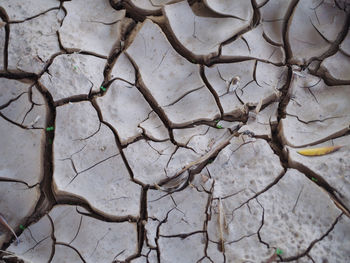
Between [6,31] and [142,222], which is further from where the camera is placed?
[6,31]

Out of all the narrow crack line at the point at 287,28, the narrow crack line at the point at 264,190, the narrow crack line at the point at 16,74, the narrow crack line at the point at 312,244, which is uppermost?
the narrow crack line at the point at 287,28

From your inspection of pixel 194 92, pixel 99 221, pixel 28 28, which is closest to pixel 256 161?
pixel 194 92

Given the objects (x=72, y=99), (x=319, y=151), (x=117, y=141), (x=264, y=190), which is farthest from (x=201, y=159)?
(x=72, y=99)

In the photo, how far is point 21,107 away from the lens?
2.05m

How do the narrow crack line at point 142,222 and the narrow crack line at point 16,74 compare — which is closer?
the narrow crack line at point 142,222

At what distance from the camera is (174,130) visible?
7.13 ft

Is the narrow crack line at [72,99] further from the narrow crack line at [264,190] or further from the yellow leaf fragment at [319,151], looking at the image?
the yellow leaf fragment at [319,151]

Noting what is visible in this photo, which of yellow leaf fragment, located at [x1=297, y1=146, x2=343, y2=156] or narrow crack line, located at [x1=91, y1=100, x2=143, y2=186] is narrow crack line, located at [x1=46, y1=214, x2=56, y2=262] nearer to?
narrow crack line, located at [x1=91, y1=100, x2=143, y2=186]

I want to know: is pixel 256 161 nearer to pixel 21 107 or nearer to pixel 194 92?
pixel 194 92

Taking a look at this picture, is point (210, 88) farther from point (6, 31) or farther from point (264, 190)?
point (6, 31)

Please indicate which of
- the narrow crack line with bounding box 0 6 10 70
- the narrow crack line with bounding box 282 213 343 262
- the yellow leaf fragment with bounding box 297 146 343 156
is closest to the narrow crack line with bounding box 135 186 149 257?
the narrow crack line with bounding box 282 213 343 262

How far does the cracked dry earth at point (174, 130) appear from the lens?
1.90 meters

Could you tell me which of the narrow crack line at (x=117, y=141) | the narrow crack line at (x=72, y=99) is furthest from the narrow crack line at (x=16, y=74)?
the narrow crack line at (x=117, y=141)

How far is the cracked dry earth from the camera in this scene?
1.90m
